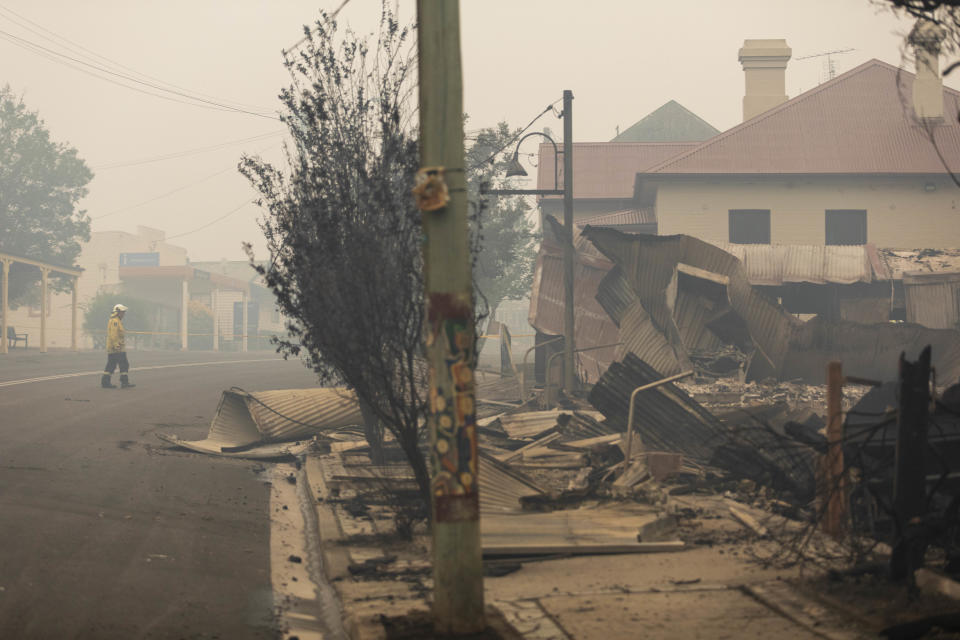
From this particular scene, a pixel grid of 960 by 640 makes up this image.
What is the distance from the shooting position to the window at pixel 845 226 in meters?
31.0

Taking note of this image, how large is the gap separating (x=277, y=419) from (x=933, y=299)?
1557cm

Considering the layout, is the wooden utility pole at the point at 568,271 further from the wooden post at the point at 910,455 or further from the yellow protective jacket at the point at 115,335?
the wooden post at the point at 910,455

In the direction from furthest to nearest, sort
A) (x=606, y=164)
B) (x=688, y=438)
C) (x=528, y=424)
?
(x=606, y=164) < (x=528, y=424) < (x=688, y=438)

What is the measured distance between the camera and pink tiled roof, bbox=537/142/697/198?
38.5 metres

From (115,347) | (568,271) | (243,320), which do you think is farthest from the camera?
(243,320)

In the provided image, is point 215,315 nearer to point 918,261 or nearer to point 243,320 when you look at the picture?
point 243,320

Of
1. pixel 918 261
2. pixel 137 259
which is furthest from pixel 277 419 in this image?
pixel 137 259

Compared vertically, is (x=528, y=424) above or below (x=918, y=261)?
below

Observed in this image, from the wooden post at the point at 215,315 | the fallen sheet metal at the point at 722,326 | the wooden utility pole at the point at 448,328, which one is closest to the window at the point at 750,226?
the fallen sheet metal at the point at 722,326

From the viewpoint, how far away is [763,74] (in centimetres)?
3884

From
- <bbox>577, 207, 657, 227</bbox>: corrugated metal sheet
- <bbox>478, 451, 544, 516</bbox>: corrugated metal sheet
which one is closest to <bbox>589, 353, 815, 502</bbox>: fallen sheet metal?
<bbox>478, 451, 544, 516</bbox>: corrugated metal sheet

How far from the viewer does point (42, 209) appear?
54156mm

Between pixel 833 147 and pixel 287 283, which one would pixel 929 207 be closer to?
pixel 833 147

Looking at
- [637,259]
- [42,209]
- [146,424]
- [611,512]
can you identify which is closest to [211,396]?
[146,424]
